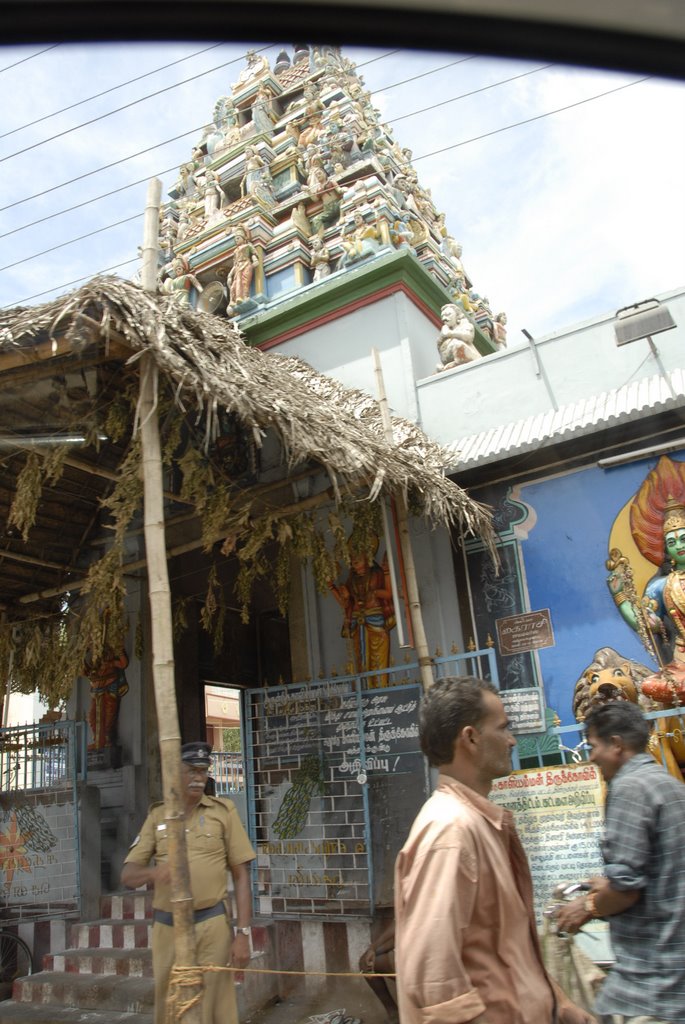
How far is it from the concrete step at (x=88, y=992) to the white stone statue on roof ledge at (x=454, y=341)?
20.8ft

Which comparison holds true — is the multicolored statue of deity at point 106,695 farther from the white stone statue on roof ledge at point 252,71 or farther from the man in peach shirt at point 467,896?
the white stone statue on roof ledge at point 252,71

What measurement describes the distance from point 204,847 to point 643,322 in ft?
18.6

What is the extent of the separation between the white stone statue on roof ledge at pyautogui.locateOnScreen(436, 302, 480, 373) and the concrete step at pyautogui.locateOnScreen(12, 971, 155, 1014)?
249 inches

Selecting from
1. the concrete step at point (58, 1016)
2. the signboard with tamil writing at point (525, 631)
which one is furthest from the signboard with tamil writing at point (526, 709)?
the concrete step at point (58, 1016)

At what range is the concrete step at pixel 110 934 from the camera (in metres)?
6.25

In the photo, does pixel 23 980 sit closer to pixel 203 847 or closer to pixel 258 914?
pixel 258 914

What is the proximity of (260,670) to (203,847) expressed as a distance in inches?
307

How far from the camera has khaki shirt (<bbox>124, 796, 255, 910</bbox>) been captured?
398 centimetres

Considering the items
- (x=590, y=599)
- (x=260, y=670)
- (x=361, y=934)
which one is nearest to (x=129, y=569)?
(x=361, y=934)

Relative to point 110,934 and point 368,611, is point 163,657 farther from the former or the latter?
point 110,934

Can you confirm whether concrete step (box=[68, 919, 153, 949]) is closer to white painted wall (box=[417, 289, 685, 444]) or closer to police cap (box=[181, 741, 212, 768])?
police cap (box=[181, 741, 212, 768])

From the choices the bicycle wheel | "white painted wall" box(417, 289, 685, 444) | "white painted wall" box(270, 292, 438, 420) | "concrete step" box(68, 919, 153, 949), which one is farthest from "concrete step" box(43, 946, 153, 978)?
"white painted wall" box(270, 292, 438, 420)

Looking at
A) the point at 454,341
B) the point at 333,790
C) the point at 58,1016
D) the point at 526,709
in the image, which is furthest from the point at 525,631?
the point at 58,1016

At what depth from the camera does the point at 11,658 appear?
303 inches
